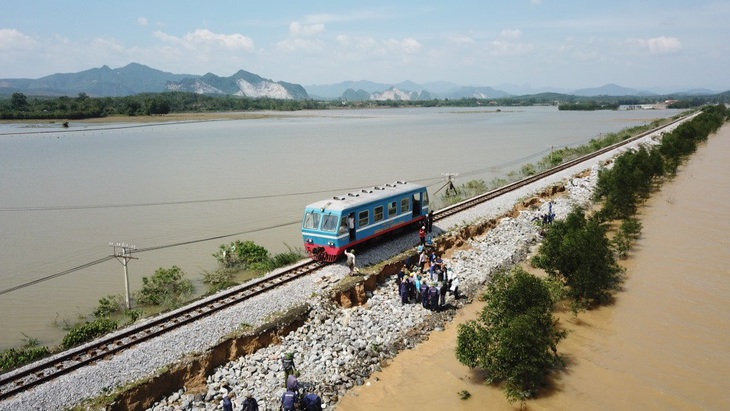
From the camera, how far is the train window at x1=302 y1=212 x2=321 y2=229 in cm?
1919

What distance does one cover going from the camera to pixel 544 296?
14375mm

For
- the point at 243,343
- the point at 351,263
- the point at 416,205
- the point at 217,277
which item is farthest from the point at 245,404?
the point at 416,205

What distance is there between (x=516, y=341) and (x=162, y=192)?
3287 cm

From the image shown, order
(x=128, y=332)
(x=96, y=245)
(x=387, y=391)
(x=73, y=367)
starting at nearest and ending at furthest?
(x=73, y=367)
(x=387, y=391)
(x=128, y=332)
(x=96, y=245)

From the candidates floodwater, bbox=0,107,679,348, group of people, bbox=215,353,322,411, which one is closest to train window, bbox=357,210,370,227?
floodwater, bbox=0,107,679,348

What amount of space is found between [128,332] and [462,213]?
18.1 metres

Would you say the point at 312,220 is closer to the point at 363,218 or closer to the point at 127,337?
the point at 363,218

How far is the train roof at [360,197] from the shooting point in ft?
62.8

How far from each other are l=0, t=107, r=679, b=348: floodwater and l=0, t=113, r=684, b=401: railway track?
184 inches

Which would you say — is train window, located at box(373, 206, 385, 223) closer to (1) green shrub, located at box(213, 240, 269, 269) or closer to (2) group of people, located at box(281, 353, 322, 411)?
(1) green shrub, located at box(213, 240, 269, 269)

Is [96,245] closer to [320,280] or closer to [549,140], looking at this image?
[320,280]

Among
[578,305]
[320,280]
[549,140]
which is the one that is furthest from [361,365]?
[549,140]

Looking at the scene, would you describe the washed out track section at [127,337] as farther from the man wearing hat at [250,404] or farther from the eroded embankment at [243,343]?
the man wearing hat at [250,404]

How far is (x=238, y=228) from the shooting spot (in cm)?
2884
